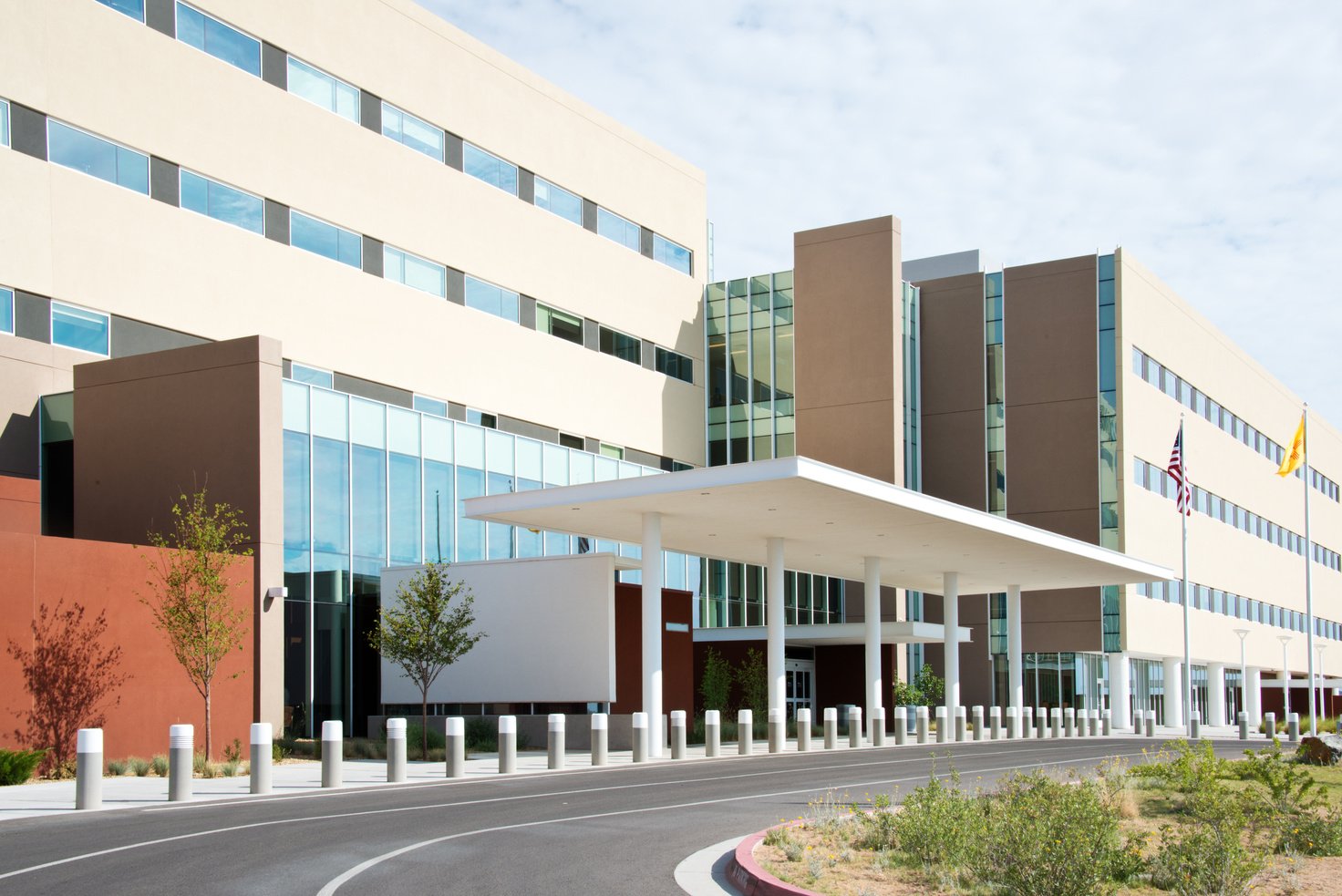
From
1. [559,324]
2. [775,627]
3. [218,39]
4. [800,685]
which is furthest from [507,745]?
[800,685]

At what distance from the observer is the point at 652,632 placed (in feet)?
102

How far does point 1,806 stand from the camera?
59.2 ft

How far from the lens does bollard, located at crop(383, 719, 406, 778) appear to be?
72.0 feet

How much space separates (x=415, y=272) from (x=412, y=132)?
4.43m

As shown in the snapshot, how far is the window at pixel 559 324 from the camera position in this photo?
46938 millimetres

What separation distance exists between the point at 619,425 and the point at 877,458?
10475mm

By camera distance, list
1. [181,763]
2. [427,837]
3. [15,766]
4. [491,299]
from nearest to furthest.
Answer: [427,837] < [181,763] < [15,766] < [491,299]

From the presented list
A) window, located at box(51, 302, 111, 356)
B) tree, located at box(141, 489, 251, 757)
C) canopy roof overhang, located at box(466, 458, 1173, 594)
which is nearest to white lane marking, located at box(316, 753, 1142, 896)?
canopy roof overhang, located at box(466, 458, 1173, 594)

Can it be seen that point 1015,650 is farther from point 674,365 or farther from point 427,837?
point 427,837

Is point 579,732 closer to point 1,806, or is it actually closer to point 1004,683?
point 1,806

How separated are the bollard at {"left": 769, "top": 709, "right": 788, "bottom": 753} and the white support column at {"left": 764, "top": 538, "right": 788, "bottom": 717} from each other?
32.4 inches

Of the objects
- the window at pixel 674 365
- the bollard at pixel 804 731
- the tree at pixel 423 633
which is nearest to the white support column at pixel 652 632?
the tree at pixel 423 633

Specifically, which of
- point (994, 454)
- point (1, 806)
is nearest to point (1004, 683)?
point (994, 454)

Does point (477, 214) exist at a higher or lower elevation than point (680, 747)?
higher
